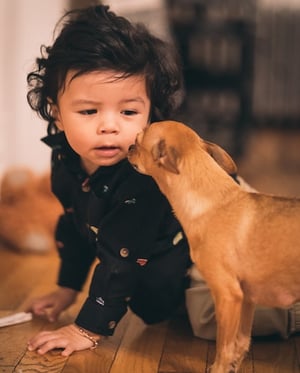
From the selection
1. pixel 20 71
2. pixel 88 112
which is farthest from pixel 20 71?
pixel 88 112

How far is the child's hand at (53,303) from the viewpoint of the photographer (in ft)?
4.76

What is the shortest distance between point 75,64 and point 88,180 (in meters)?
0.24

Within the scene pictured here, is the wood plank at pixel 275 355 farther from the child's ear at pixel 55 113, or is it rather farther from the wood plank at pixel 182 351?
the child's ear at pixel 55 113

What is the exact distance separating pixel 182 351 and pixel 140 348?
0.27 ft

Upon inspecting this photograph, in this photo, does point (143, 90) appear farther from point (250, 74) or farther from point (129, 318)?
point (250, 74)

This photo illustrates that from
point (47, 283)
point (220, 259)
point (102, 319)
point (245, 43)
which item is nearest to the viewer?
point (220, 259)

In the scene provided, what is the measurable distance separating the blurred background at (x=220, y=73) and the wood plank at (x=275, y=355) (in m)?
0.67

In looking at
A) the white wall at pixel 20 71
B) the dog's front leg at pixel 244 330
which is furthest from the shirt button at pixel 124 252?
the white wall at pixel 20 71

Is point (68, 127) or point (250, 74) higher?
point (68, 127)

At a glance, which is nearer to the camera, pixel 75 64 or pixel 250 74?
pixel 75 64

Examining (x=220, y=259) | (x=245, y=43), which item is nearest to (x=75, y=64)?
(x=220, y=259)

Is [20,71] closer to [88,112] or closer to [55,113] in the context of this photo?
[55,113]

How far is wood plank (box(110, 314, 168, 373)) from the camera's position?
1.17 meters

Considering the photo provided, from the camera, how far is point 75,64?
125 cm
